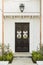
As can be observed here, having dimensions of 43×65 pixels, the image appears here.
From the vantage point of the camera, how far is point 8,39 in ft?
64.8

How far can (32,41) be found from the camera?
1973 cm

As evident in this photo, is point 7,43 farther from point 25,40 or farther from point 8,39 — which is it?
point 25,40

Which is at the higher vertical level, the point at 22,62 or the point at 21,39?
the point at 21,39

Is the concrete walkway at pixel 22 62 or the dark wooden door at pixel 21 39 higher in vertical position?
the dark wooden door at pixel 21 39

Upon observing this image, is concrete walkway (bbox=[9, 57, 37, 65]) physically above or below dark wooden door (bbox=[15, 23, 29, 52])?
below

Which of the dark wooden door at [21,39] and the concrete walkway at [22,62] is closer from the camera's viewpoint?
the concrete walkway at [22,62]

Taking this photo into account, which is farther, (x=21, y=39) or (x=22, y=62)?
(x=21, y=39)

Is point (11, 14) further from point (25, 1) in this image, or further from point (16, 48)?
point (16, 48)

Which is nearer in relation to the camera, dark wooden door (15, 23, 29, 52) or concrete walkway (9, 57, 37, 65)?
concrete walkway (9, 57, 37, 65)

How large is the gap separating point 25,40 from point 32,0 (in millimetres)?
3507

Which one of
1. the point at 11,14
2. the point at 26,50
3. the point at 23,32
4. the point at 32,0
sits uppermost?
the point at 32,0

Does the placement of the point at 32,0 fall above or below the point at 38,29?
above

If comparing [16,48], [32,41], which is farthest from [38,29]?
[16,48]

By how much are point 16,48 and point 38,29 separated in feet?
8.28
